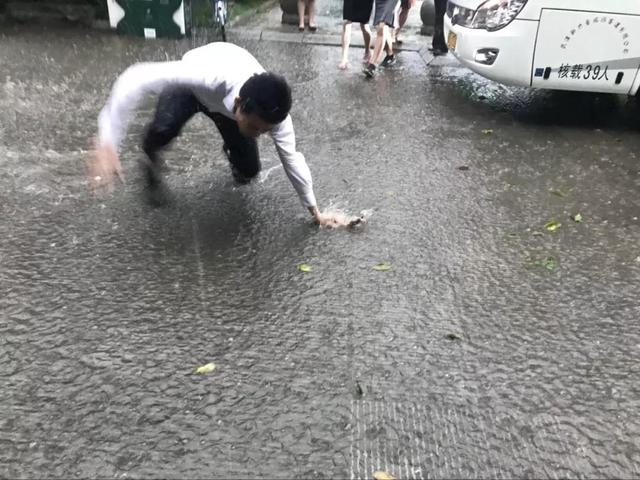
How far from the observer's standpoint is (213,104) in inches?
146

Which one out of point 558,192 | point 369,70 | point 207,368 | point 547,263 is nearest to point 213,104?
point 207,368

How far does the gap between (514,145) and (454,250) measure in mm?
2122

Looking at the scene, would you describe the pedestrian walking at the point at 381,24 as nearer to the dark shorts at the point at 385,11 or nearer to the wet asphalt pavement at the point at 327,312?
the dark shorts at the point at 385,11

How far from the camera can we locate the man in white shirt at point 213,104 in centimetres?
322

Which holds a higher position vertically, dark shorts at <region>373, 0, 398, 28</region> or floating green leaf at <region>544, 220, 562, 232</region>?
dark shorts at <region>373, 0, 398, 28</region>

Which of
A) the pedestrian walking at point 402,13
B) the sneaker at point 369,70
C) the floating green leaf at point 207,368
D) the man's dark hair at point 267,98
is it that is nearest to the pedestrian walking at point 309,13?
the pedestrian walking at point 402,13

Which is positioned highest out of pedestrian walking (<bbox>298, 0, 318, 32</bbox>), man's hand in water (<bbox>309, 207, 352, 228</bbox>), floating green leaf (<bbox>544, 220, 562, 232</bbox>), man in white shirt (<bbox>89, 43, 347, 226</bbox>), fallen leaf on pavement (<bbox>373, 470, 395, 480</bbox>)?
man in white shirt (<bbox>89, 43, 347, 226</bbox>)

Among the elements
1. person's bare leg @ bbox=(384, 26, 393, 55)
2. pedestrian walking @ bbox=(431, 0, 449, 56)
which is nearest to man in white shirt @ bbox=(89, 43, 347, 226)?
person's bare leg @ bbox=(384, 26, 393, 55)

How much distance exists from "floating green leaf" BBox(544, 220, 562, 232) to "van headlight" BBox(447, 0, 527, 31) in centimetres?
253

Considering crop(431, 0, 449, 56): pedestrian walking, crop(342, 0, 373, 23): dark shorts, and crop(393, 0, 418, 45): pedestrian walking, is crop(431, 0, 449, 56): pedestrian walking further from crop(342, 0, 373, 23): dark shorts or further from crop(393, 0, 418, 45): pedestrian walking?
crop(342, 0, 373, 23): dark shorts

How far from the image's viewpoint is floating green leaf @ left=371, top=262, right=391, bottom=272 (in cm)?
362

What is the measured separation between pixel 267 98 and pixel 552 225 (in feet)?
7.13

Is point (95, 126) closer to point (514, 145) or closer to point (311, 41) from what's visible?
point (514, 145)

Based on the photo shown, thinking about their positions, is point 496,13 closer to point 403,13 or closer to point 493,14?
point 493,14
